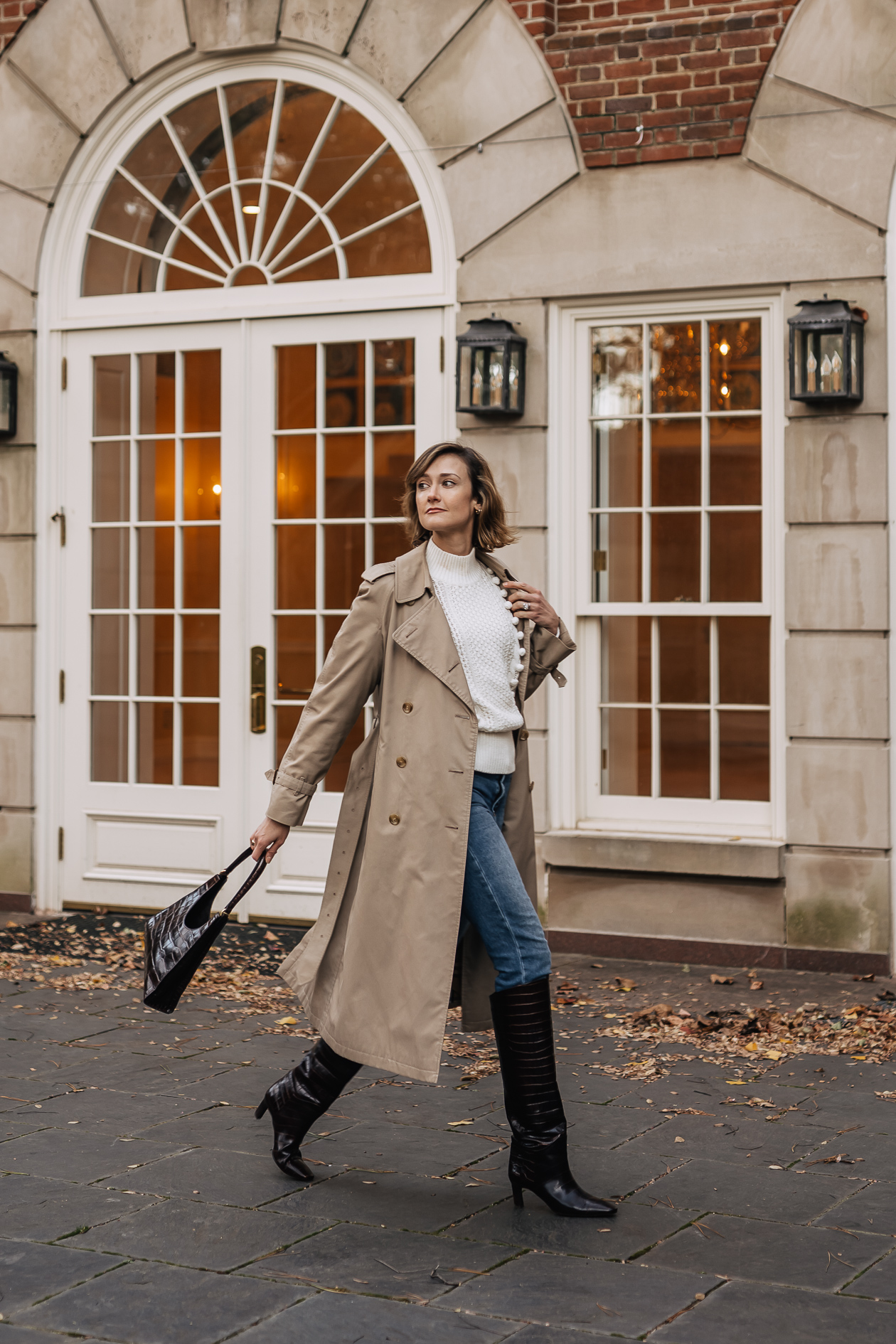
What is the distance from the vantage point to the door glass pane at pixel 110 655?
327 inches

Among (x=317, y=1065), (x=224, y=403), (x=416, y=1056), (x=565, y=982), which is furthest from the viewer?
(x=224, y=403)

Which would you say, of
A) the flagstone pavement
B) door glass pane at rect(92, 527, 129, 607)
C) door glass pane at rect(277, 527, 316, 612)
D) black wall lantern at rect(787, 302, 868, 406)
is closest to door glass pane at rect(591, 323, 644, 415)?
black wall lantern at rect(787, 302, 868, 406)

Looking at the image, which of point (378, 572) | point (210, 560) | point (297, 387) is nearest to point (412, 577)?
point (378, 572)

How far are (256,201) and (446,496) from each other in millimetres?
4450

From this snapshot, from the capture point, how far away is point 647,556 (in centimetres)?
739

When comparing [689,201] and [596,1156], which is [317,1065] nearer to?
[596,1156]

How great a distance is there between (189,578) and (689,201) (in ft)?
10.4

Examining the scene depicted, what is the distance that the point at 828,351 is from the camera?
266 inches

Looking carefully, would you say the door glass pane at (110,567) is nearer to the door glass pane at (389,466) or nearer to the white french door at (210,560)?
the white french door at (210,560)

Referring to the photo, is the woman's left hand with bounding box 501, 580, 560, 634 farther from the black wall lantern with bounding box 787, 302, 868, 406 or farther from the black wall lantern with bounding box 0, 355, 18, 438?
the black wall lantern with bounding box 0, 355, 18, 438

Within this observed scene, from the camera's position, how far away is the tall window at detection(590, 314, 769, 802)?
7223 mm

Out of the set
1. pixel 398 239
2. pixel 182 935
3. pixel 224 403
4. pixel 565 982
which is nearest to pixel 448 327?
pixel 398 239

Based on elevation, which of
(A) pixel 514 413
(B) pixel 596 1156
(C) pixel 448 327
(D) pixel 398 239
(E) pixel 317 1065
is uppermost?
(D) pixel 398 239

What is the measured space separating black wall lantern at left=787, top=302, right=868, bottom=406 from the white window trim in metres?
0.47
